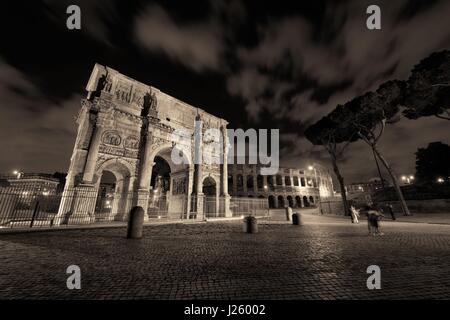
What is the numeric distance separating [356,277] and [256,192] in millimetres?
43967

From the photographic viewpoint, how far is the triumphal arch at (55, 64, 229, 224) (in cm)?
1380

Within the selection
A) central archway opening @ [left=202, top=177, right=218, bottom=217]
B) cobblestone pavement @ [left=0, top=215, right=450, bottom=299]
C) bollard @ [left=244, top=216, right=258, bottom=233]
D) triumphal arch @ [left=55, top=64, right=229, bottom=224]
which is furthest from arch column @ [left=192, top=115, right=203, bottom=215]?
cobblestone pavement @ [left=0, top=215, right=450, bottom=299]

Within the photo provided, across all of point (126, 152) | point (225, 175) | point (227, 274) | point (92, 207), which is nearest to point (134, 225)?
point (227, 274)

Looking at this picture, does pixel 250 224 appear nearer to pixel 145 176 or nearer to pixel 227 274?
pixel 227 274

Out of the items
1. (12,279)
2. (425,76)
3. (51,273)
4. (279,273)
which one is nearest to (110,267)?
(51,273)

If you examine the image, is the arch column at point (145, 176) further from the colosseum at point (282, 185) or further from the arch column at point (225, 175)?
the colosseum at point (282, 185)

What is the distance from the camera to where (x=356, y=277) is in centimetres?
325

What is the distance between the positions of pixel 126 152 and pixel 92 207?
530 centimetres

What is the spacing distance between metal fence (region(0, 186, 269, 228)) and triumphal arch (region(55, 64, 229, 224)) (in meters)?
0.06

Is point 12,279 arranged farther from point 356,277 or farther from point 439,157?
point 439,157

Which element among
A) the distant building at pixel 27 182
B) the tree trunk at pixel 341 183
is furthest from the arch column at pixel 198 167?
the tree trunk at pixel 341 183

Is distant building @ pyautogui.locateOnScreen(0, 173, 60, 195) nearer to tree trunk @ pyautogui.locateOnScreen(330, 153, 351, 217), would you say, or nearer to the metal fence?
the metal fence

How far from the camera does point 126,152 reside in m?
16.6
